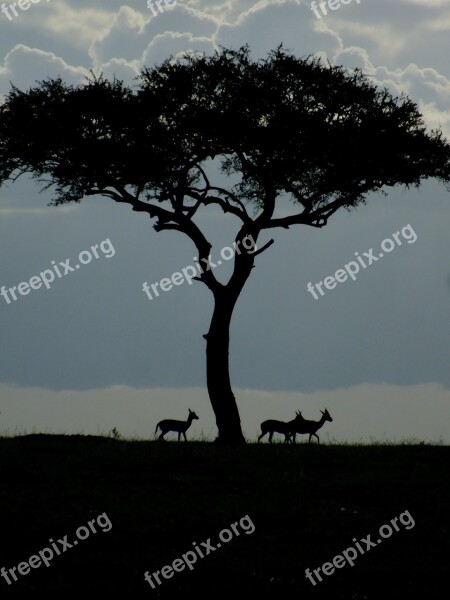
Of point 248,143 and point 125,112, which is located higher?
point 125,112

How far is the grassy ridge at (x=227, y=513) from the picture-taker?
2136 cm

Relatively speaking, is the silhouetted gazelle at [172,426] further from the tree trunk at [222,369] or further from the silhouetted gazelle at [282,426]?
the silhouetted gazelle at [282,426]

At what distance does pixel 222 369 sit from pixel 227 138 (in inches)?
377

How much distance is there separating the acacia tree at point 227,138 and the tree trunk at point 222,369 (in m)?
0.08

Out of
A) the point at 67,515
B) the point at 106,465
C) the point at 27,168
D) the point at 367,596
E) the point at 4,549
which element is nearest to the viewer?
the point at 367,596

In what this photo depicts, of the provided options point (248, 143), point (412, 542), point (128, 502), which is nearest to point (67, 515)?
point (128, 502)

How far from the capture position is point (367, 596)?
2033cm

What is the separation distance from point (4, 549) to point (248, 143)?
23502mm

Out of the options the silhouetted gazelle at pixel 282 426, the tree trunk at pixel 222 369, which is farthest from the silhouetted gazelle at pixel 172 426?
the silhouetted gazelle at pixel 282 426

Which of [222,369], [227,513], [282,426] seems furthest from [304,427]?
[227,513]

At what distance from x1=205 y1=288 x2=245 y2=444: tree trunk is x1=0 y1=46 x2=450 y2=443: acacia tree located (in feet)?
0.27

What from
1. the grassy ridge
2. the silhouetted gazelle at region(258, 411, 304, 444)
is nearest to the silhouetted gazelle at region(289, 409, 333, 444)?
the silhouetted gazelle at region(258, 411, 304, 444)

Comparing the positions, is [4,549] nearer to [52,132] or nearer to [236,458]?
[236,458]

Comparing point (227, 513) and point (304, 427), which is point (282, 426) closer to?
point (304, 427)
